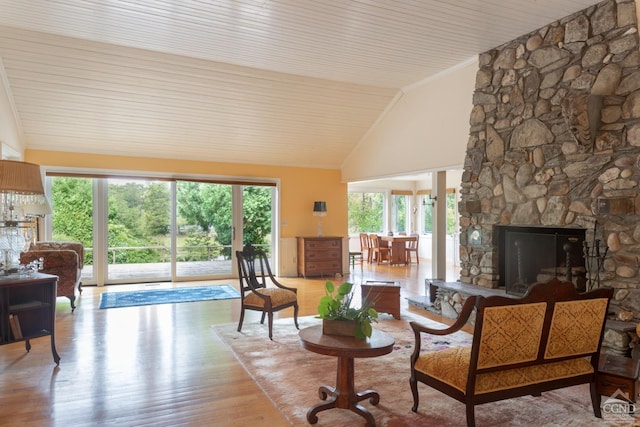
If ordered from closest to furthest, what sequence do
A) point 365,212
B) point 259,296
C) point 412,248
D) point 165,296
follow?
point 259,296 → point 165,296 → point 412,248 → point 365,212

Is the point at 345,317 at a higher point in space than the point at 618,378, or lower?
higher

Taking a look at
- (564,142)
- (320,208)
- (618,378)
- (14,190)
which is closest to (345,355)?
(618,378)

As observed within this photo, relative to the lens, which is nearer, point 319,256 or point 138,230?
point 138,230

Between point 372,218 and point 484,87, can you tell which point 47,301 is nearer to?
point 484,87

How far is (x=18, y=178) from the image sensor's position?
3.61 metres

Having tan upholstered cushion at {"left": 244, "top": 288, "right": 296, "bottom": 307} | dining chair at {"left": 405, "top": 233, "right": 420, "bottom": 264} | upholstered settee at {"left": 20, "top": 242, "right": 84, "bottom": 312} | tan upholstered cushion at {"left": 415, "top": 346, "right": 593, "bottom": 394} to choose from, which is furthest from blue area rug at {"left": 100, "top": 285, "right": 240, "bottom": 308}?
dining chair at {"left": 405, "top": 233, "right": 420, "bottom": 264}

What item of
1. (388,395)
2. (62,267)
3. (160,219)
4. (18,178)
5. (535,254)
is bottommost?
(388,395)

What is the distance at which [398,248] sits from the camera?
1101 cm

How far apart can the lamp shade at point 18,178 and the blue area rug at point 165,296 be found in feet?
9.05

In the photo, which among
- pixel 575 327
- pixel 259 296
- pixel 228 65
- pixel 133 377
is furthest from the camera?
pixel 228 65

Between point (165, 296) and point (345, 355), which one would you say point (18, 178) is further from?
point (165, 296)

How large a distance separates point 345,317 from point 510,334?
3.42ft

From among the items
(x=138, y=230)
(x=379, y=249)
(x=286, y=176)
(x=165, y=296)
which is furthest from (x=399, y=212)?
(x=165, y=296)

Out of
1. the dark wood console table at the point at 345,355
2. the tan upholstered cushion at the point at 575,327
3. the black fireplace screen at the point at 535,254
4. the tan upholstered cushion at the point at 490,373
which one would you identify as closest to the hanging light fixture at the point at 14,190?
the dark wood console table at the point at 345,355
